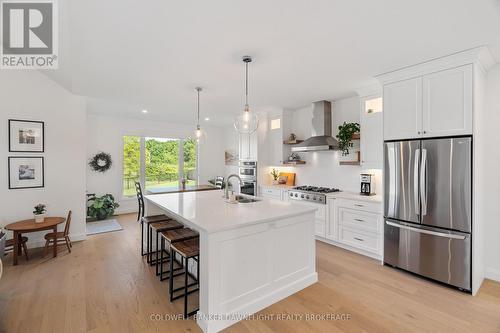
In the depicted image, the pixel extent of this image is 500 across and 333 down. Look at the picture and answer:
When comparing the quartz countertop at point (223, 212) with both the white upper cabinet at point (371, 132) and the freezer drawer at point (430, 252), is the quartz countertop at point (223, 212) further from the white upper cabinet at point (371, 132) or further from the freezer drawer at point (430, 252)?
the white upper cabinet at point (371, 132)

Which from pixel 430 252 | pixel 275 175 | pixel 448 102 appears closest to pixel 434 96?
pixel 448 102

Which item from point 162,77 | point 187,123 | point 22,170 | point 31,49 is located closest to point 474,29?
point 162,77

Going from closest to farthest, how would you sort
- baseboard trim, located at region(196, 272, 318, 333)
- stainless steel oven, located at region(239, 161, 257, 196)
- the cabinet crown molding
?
baseboard trim, located at region(196, 272, 318, 333)
the cabinet crown molding
stainless steel oven, located at region(239, 161, 257, 196)

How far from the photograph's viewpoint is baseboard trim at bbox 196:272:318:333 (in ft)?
6.64

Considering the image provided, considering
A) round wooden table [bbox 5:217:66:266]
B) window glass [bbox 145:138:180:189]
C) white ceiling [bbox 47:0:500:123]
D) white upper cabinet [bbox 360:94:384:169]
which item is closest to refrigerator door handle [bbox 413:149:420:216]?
white upper cabinet [bbox 360:94:384:169]

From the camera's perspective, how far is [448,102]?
2.71 m

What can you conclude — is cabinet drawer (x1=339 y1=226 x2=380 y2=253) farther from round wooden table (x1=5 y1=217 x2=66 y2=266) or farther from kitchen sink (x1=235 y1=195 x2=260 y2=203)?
round wooden table (x1=5 y1=217 x2=66 y2=266)

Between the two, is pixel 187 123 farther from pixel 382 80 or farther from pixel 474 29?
pixel 474 29

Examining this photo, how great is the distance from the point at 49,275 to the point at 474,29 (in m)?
5.33

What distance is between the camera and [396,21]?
6.59 feet

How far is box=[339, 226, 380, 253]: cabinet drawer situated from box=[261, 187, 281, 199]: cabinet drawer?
1.57 metres

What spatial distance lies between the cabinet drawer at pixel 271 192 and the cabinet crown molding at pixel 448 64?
2.87 m

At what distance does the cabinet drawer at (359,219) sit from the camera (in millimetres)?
3461

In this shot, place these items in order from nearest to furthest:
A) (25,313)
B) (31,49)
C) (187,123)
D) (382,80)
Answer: (25,313), (31,49), (382,80), (187,123)
